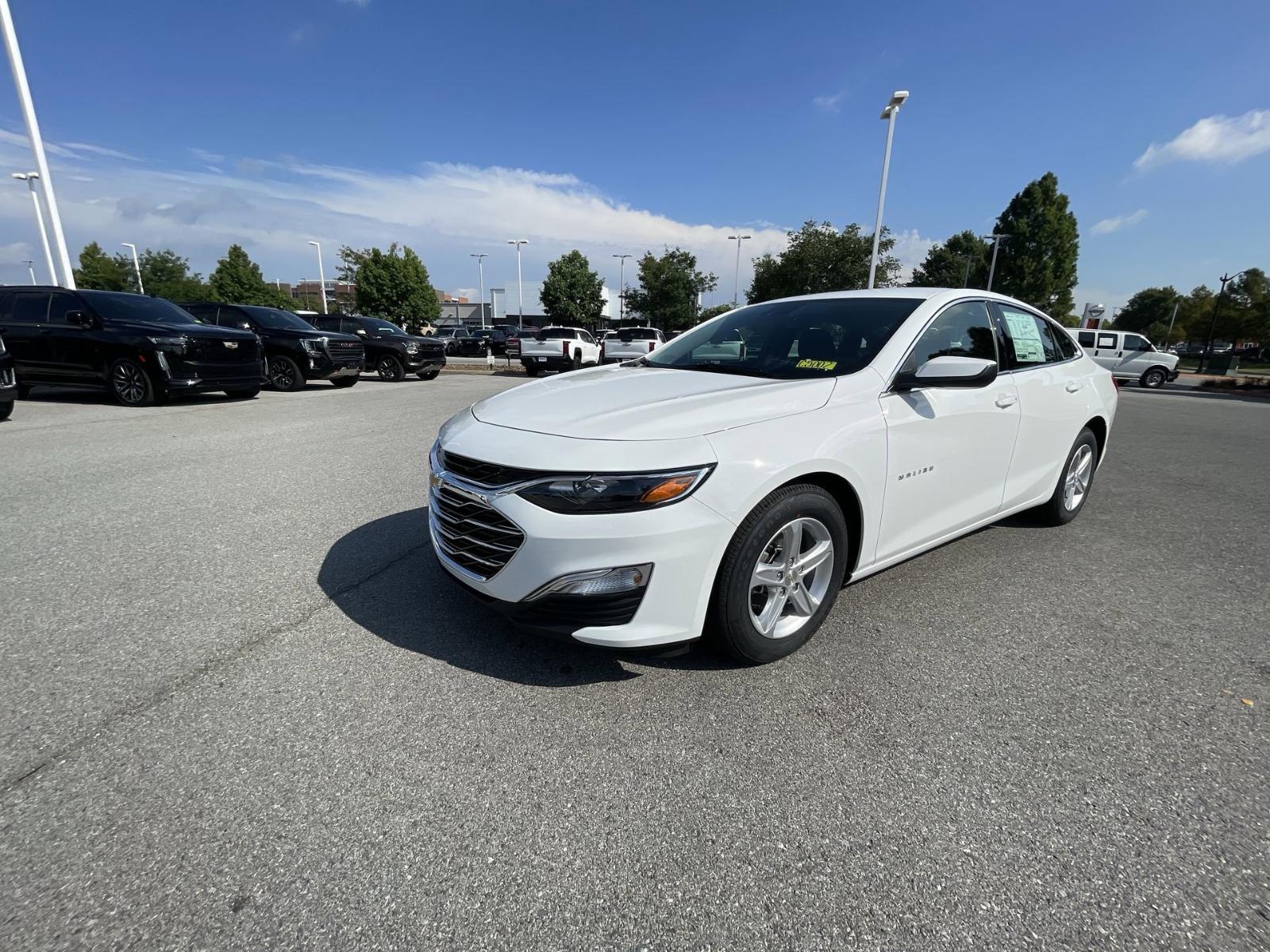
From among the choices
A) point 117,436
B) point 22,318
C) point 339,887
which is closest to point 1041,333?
point 339,887

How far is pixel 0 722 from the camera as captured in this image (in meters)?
2.01

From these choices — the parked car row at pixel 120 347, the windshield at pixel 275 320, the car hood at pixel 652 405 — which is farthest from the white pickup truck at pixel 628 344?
the car hood at pixel 652 405

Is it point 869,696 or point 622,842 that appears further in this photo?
point 869,696

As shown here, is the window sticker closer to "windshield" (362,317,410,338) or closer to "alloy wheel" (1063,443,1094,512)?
"alloy wheel" (1063,443,1094,512)

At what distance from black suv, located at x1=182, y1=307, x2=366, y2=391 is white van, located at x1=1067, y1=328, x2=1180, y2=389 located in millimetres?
24023

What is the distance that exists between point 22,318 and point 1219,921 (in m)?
13.5

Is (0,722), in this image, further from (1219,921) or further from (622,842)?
(1219,921)

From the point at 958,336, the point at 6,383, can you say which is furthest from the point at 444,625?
the point at 6,383

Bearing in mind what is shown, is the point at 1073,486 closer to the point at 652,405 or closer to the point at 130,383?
the point at 652,405

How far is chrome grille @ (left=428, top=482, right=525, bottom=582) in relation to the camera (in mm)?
2127

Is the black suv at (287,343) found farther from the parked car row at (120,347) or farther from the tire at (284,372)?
the parked car row at (120,347)

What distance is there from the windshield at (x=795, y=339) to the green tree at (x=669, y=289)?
173 feet

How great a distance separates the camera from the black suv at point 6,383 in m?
7.20

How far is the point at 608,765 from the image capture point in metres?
1.89
